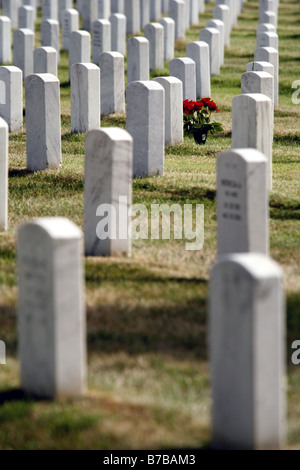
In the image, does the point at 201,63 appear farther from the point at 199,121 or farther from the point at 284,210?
the point at 284,210

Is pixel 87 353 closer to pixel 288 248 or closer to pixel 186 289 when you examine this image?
pixel 186 289

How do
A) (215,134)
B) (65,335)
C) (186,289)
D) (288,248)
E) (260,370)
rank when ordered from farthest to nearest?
(215,134), (288,248), (186,289), (65,335), (260,370)

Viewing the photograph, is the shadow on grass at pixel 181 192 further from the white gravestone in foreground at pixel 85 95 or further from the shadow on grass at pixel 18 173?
the white gravestone in foreground at pixel 85 95

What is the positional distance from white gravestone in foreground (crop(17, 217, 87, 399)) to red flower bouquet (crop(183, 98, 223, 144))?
7117 millimetres

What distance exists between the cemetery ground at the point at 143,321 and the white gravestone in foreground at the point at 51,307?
128mm

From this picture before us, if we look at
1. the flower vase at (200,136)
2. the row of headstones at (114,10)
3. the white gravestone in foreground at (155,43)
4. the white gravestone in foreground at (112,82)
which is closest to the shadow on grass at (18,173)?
the flower vase at (200,136)

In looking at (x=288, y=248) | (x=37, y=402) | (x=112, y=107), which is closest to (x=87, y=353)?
(x=37, y=402)

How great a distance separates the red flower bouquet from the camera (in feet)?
39.1

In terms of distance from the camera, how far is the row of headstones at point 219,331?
444 cm

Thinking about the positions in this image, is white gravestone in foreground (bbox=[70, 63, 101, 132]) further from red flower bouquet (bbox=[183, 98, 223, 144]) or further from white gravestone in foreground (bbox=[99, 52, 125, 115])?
white gravestone in foreground (bbox=[99, 52, 125, 115])

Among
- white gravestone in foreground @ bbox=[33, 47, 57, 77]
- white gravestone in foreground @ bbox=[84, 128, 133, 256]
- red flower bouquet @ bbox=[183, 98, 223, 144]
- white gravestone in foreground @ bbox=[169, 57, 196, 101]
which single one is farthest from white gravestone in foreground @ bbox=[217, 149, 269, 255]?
white gravestone in foreground @ bbox=[33, 47, 57, 77]

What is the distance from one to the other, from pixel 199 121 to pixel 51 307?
7658 millimetres

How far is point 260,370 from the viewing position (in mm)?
4449
